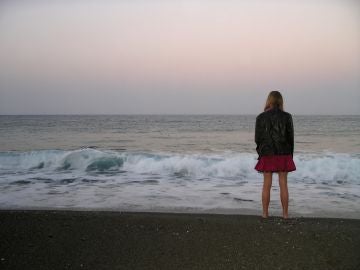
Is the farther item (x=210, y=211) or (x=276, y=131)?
(x=210, y=211)

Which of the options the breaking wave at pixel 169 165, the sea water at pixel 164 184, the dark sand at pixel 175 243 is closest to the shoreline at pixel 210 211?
the sea water at pixel 164 184

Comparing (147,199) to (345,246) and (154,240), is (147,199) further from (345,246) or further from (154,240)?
(345,246)

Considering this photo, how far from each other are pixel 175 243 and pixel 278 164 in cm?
186

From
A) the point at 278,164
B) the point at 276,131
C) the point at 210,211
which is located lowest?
the point at 210,211

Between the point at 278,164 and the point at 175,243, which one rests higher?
the point at 278,164

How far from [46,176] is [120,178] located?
2.29 metres

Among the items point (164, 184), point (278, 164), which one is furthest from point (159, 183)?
point (278, 164)

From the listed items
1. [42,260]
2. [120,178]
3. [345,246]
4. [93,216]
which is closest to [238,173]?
[120,178]

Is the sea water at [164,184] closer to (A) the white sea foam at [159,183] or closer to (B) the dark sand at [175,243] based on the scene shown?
(A) the white sea foam at [159,183]

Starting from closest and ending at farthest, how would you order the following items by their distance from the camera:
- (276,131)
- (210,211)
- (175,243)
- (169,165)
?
(175,243)
(276,131)
(210,211)
(169,165)

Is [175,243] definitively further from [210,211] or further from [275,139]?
[210,211]

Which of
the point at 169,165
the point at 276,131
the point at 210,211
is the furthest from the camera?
the point at 169,165

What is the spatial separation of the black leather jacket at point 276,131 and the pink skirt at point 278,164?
0.19 ft

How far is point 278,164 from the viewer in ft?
18.8
